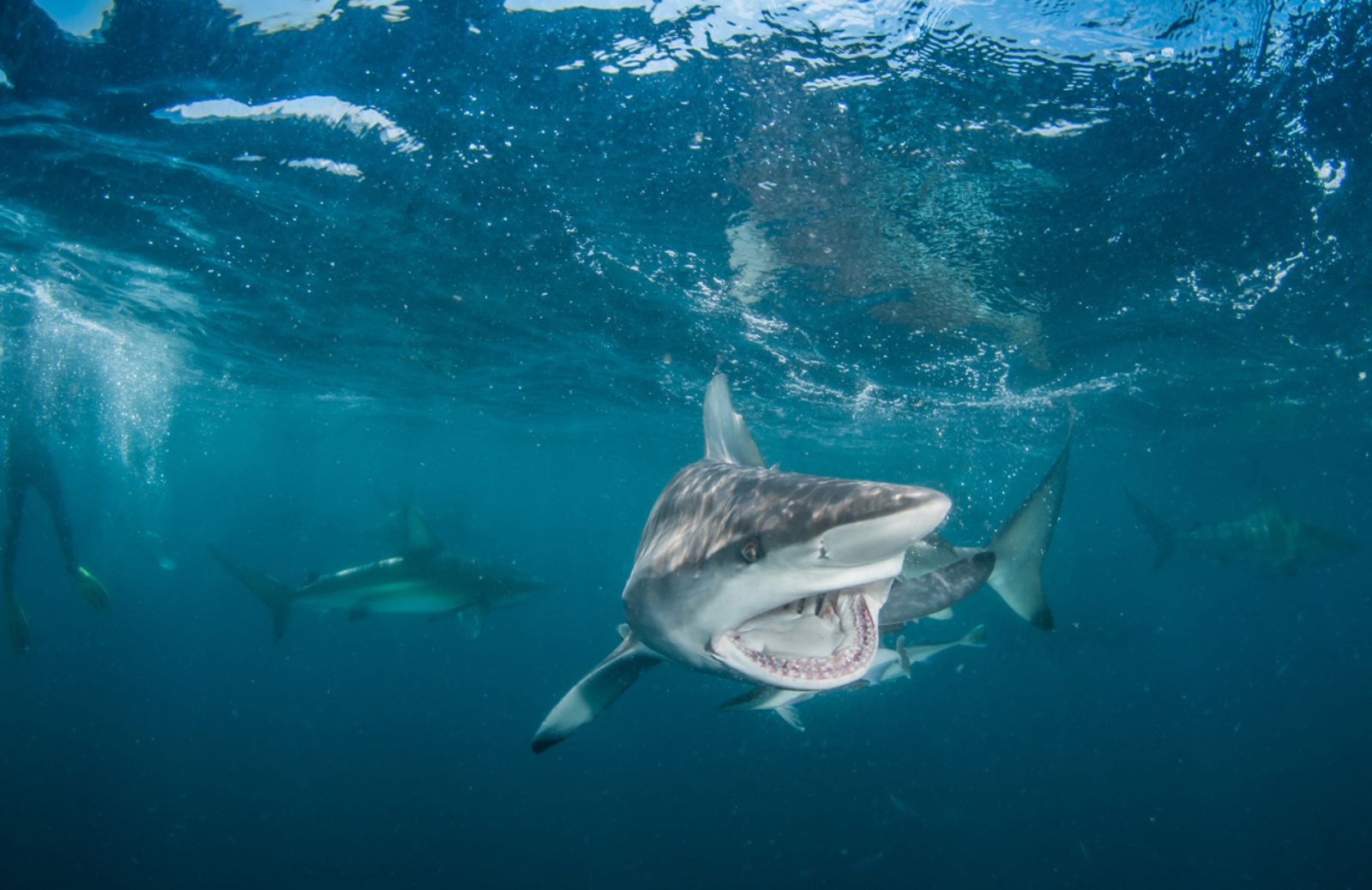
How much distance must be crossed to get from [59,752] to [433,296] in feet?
63.1

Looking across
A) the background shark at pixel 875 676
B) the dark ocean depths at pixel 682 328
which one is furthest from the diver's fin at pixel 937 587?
the dark ocean depths at pixel 682 328

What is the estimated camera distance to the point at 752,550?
207 cm

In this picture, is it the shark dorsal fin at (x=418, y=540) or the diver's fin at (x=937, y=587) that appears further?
the shark dorsal fin at (x=418, y=540)

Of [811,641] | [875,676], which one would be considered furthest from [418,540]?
[811,641]

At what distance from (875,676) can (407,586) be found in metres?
11.1

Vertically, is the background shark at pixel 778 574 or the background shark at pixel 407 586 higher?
the background shark at pixel 778 574

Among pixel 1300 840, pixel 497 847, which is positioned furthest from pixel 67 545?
pixel 1300 840

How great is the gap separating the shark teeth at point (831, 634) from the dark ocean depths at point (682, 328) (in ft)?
19.4

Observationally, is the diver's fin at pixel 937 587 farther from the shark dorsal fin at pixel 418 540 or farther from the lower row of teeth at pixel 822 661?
the shark dorsal fin at pixel 418 540

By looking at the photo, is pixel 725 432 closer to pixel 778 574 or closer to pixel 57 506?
pixel 778 574

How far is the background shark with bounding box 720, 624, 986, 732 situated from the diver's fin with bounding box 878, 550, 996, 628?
50cm

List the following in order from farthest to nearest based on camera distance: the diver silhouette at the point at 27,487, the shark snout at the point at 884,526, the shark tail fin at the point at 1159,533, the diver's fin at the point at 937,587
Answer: the shark tail fin at the point at 1159,533
the diver silhouette at the point at 27,487
the diver's fin at the point at 937,587
the shark snout at the point at 884,526

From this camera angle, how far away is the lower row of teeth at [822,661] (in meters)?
2.07

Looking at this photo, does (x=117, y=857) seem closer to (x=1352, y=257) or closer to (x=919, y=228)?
(x=919, y=228)
